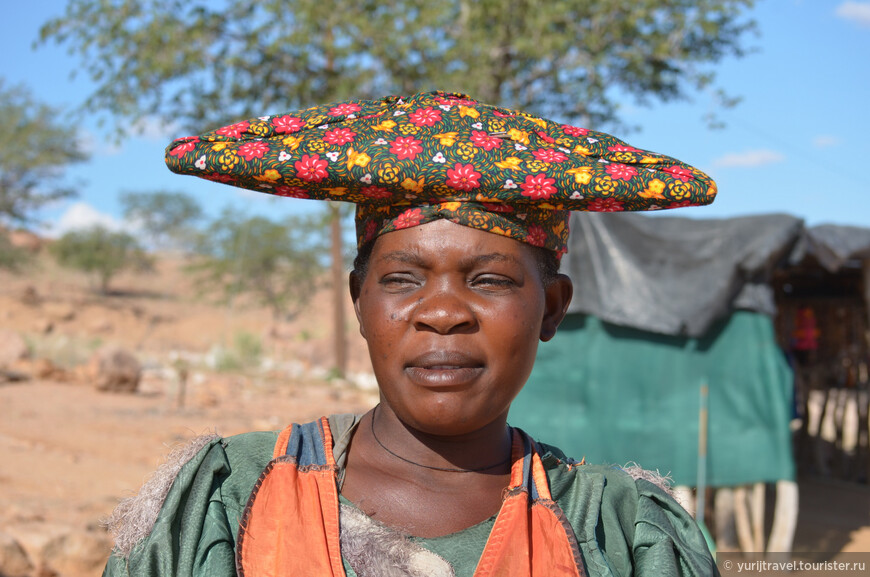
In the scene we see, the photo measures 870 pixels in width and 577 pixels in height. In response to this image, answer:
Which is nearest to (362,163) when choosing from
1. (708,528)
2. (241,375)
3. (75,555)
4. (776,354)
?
(75,555)

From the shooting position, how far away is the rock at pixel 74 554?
4.64 m

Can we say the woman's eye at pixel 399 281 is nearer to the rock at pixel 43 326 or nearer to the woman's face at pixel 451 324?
the woman's face at pixel 451 324

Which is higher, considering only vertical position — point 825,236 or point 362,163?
point 825,236

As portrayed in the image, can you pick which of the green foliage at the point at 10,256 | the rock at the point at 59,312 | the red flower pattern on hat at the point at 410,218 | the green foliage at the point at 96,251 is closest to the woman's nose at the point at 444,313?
the red flower pattern on hat at the point at 410,218

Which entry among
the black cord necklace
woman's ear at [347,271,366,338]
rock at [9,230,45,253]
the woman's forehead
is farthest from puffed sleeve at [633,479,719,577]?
rock at [9,230,45,253]

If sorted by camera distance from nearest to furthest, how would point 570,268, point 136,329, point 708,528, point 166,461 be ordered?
point 166,461, point 570,268, point 708,528, point 136,329

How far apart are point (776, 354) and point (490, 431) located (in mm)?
4910

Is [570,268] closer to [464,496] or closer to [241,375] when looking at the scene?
[464,496]

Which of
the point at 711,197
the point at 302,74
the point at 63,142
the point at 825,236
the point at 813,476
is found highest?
the point at 63,142

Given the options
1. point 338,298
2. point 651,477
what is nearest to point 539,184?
point 651,477

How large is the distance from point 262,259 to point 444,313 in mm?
29892

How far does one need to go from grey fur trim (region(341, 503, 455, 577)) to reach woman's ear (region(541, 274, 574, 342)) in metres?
0.50

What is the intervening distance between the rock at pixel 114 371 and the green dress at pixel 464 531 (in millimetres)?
11649

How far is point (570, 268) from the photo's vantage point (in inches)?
227
